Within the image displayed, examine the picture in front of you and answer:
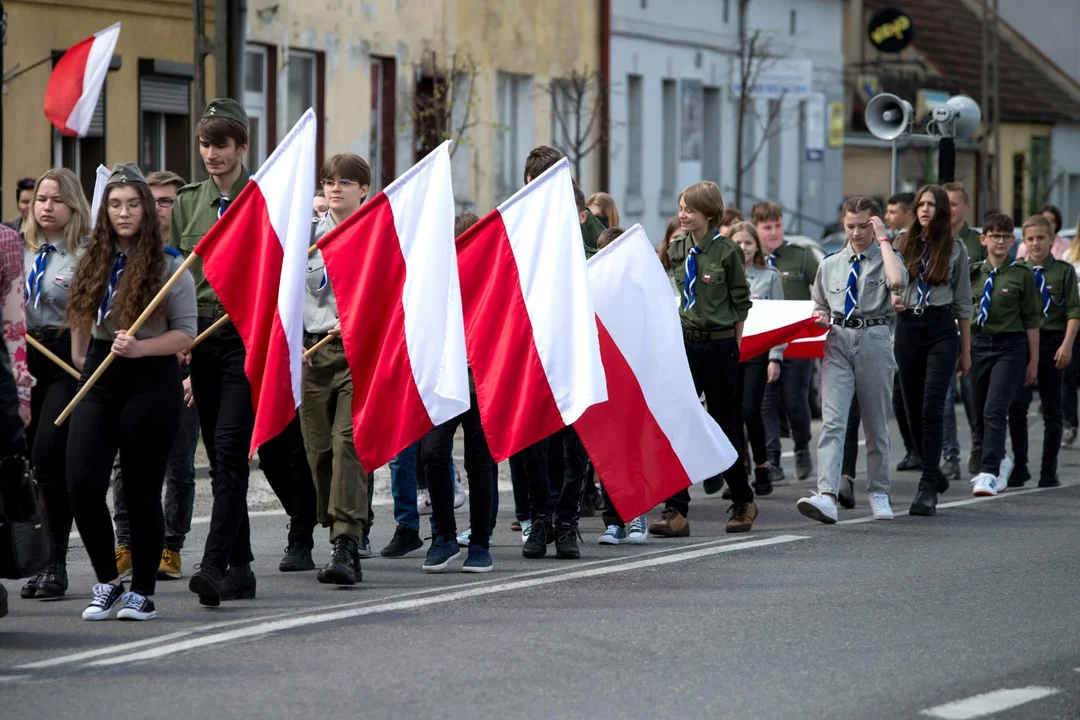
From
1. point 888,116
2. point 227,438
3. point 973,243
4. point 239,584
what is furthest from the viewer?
point 888,116

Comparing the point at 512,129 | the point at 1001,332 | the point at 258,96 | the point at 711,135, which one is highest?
the point at 711,135

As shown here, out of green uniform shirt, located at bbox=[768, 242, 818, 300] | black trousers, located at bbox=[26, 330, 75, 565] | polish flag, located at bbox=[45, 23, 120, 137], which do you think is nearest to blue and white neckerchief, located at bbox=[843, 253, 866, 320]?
green uniform shirt, located at bbox=[768, 242, 818, 300]

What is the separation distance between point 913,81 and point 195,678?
1561 inches

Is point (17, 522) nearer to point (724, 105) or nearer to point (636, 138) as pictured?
point (636, 138)

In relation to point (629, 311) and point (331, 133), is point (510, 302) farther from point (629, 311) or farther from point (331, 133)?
point (331, 133)

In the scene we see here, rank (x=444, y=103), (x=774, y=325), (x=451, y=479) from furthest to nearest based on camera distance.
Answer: (x=444, y=103) → (x=774, y=325) → (x=451, y=479)

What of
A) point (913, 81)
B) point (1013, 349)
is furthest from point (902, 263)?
point (913, 81)

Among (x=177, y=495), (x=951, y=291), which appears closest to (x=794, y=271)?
(x=951, y=291)

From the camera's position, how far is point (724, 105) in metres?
37.4

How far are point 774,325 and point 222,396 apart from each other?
18.0ft

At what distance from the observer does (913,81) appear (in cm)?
4462

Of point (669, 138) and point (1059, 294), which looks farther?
point (669, 138)

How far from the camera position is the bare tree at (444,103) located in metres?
27.0

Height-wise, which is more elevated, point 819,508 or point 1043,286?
point 1043,286
